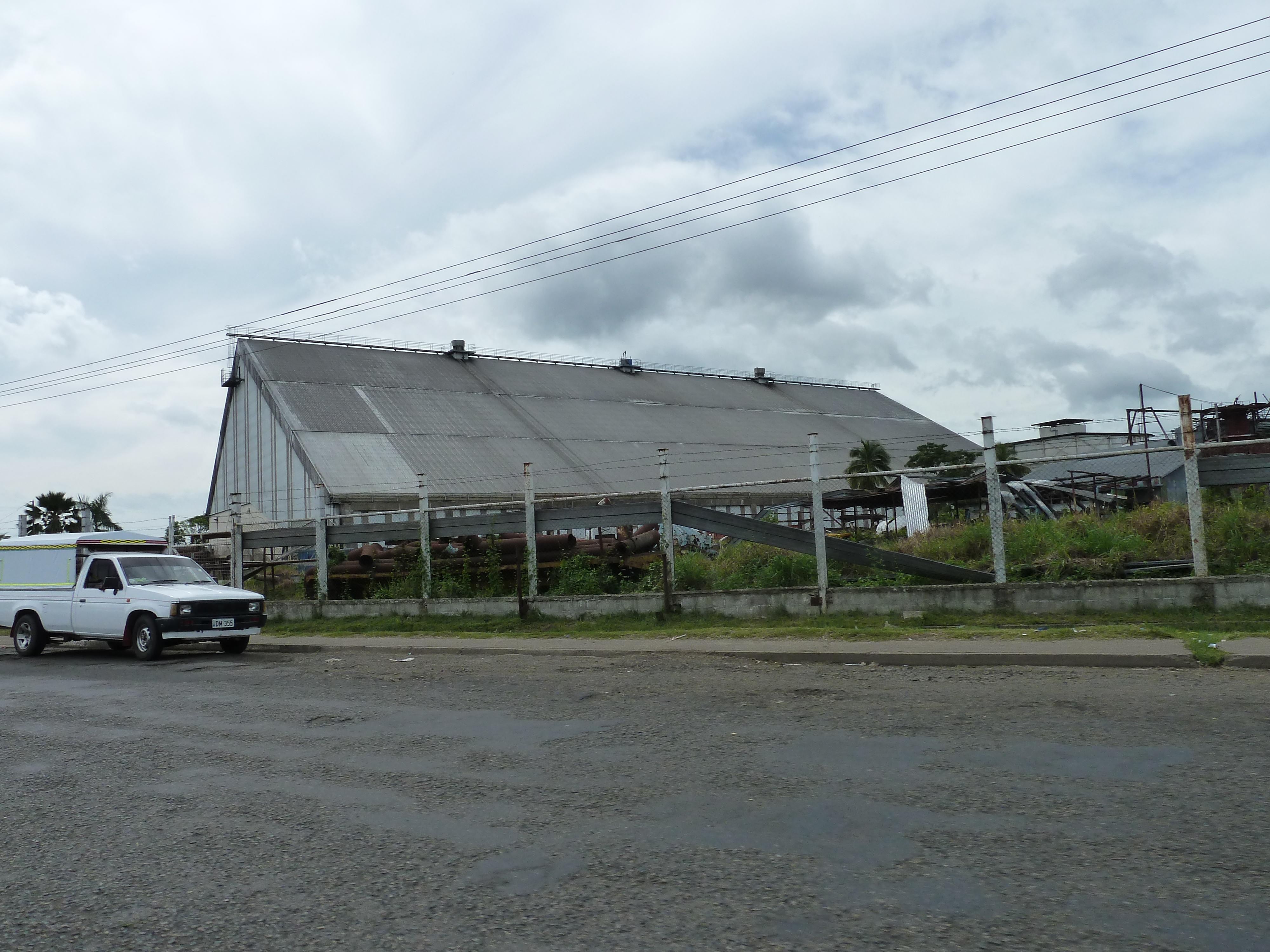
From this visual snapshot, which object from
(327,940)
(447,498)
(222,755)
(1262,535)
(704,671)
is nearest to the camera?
(327,940)

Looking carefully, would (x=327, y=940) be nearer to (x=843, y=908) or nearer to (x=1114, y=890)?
(x=843, y=908)

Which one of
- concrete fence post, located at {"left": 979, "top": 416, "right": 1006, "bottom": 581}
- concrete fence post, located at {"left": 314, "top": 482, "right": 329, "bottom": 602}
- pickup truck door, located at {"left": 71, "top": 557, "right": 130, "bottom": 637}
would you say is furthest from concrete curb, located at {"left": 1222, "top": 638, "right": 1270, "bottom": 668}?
concrete fence post, located at {"left": 314, "top": 482, "right": 329, "bottom": 602}

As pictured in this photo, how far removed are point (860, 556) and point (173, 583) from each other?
12.3 m

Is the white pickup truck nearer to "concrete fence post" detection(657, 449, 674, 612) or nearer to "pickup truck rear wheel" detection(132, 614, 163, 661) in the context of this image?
"pickup truck rear wheel" detection(132, 614, 163, 661)

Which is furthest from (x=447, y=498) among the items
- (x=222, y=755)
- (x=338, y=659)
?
(x=222, y=755)

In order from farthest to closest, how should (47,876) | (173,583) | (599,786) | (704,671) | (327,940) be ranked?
(173,583) < (704,671) < (599,786) < (47,876) < (327,940)

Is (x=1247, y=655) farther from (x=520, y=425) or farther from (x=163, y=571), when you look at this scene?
(x=520, y=425)

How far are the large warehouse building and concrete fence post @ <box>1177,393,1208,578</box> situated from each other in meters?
23.3

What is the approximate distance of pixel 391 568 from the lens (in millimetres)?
21672

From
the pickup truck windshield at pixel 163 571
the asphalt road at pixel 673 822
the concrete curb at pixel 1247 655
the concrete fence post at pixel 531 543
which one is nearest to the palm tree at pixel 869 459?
the concrete fence post at pixel 531 543

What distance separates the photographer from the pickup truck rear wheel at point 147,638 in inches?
675

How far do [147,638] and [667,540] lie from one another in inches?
361

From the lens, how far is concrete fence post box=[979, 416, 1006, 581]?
1386 centimetres

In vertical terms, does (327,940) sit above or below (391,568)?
below
